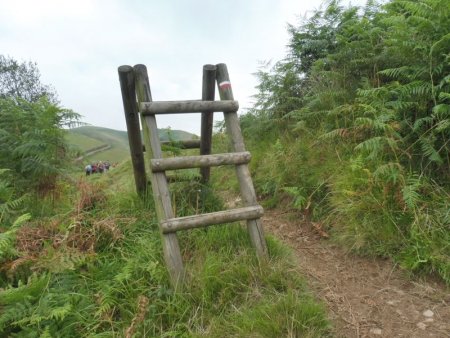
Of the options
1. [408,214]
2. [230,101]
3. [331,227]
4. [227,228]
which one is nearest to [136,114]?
[230,101]

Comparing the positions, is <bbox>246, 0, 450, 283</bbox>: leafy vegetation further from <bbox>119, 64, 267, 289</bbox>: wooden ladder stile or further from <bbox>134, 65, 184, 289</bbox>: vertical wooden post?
<bbox>134, 65, 184, 289</bbox>: vertical wooden post

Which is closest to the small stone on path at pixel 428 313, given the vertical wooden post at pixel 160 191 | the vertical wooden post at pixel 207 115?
the vertical wooden post at pixel 160 191

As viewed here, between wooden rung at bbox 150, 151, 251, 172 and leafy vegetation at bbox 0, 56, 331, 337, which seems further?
wooden rung at bbox 150, 151, 251, 172

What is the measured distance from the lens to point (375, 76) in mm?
4457

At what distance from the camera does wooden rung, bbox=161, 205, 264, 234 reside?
2.60 metres

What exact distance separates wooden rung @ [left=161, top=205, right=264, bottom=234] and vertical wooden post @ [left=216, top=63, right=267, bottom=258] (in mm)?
95

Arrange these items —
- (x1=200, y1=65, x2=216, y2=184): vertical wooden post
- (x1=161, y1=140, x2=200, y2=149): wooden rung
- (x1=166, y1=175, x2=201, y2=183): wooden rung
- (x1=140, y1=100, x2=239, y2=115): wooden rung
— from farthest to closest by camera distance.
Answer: (x1=161, y1=140, x2=200, y2=149): wooden rung → (x1=166, y1=175, x2=201, y2=183): wooden rung → (x1=200, y1=65, x2=216, y2=184): vertical wooden post → (x1=140, y1=100, x2=239, y2=115): wooden rung

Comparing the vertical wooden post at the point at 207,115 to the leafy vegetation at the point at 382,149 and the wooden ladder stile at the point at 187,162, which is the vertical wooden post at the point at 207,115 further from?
the leafy vegetation at the point at 382,149

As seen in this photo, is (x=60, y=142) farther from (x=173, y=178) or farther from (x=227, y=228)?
(x=227, y=228)

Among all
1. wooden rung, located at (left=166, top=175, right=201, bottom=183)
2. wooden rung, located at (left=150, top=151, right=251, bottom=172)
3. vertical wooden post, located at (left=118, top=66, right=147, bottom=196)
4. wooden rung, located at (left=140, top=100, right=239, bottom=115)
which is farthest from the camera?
wooden rung, located at (left=166, top=175, right=201, bottom=183)

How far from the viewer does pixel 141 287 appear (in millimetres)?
2477

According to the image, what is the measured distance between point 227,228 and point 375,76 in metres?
3.15

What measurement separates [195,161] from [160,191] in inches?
16.1

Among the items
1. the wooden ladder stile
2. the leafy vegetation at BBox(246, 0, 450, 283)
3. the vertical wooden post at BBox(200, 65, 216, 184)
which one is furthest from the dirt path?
the vertical wooden post at BBox(200, 65, 216, 184)
